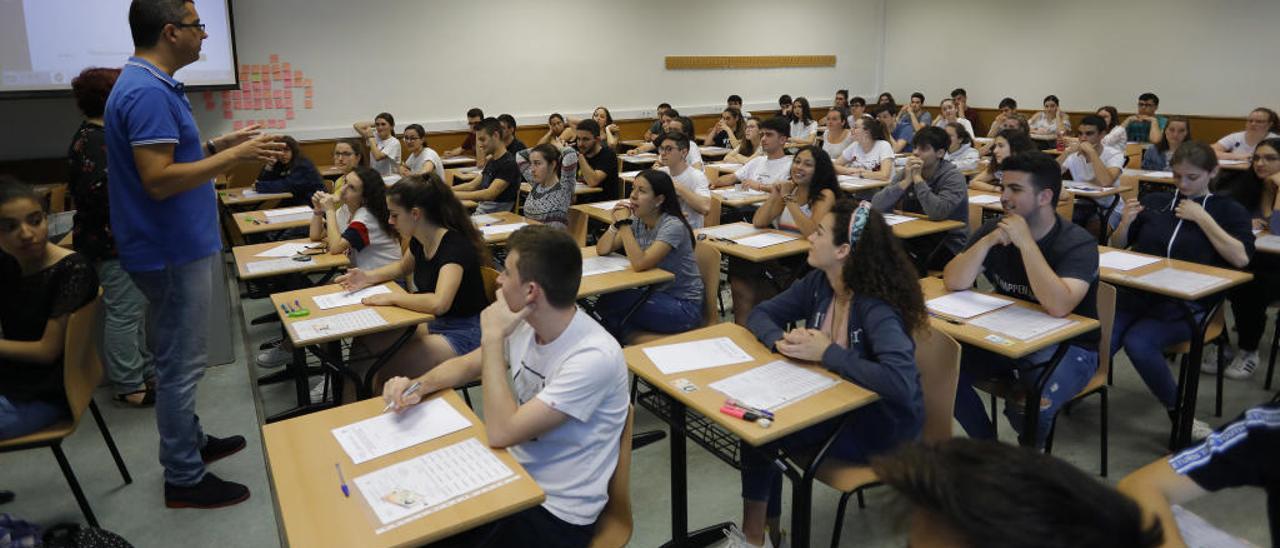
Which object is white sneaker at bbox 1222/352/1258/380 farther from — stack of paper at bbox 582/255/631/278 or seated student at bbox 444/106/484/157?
seated student at bbox 444/106/484/157

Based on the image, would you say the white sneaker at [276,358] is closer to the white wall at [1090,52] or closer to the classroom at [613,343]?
the classroom at [613,343]

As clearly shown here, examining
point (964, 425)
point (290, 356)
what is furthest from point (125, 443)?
point (964, 425)

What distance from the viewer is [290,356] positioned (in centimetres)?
427

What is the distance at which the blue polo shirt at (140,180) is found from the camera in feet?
7.57

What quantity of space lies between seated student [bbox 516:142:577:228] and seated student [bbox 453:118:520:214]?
2.58 ft

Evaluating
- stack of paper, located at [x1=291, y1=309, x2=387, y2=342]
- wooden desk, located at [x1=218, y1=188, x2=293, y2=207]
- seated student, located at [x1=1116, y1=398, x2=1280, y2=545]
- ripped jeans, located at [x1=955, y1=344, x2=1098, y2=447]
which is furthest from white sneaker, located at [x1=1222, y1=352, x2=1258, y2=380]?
wooden desk, located at [x1=218, y1=188, x2=293, y2=207]

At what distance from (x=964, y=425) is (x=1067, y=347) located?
1.46ft

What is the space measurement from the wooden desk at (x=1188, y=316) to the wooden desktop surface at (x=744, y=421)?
1638 mm

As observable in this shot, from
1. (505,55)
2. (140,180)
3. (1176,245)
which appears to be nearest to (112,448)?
(140,180)

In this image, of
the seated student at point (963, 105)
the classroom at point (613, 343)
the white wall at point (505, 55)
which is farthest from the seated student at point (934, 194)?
the seated student at point (963, 105)

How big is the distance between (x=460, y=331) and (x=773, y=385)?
61.7 inches

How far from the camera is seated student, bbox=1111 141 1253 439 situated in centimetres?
314

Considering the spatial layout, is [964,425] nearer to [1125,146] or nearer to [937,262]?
[937,262]

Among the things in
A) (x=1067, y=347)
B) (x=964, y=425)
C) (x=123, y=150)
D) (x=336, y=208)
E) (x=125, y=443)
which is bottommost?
(x=125, y=443)
